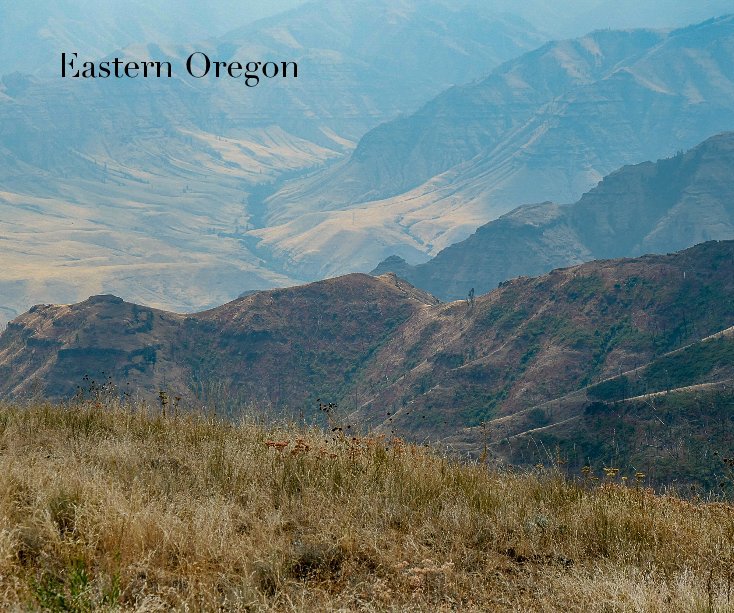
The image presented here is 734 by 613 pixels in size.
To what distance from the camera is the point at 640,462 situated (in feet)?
208

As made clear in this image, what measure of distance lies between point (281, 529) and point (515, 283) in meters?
142

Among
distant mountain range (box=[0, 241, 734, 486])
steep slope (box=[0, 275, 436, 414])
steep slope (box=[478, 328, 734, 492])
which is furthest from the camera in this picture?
steep slope (box=[0, 275, 436, 414])

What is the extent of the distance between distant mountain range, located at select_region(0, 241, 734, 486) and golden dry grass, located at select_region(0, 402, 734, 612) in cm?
7690

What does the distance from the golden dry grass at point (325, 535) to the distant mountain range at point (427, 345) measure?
3027 inches

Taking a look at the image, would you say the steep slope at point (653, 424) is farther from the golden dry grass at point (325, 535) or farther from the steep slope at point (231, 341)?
the steep slope at point (231, 341)

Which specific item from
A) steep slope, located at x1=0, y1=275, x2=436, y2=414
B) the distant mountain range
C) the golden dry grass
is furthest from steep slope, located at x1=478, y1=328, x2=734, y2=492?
steep slope, located at x1=0, y1=275, x2=436, y2=414

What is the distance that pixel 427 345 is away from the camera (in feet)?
477

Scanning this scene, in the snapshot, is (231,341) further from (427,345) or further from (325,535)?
(325,535)

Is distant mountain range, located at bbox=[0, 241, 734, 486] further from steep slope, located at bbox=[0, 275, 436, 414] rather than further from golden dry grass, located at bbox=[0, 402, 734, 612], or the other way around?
golden dry grass, located at bbox=[0, 402, 734, 612]

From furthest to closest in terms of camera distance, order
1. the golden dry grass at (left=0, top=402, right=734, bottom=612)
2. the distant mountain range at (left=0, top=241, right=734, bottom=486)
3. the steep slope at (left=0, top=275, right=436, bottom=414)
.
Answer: the steep slope at (left=0, top=275, right=436, bottom=414) → the distant mountain range at (left=0, top=241, right=734, bottom=486) → the golden dry grass at (left=0, top=402, right=734, bottom=612)

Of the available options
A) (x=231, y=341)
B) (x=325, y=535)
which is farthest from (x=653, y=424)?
(x=231, y=341)

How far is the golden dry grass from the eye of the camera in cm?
615

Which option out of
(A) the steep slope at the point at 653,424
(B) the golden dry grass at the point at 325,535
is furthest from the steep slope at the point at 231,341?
(B) the golden dry grass at the point at 325,535

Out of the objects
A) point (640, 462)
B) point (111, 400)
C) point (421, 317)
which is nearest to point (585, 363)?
point (421, 317)
